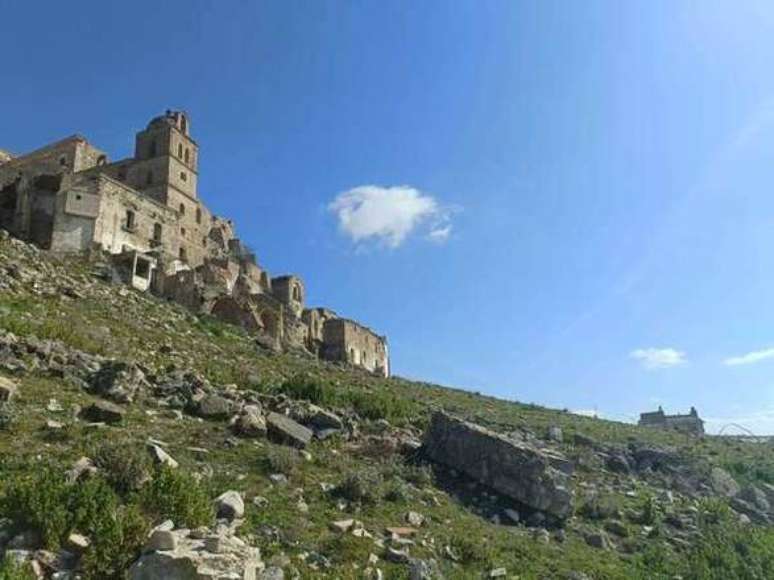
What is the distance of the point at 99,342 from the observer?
17.7m

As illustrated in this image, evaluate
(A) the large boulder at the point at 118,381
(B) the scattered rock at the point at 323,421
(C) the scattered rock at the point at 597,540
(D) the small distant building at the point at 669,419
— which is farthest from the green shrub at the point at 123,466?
(D) the small distant building at the point at 669,419

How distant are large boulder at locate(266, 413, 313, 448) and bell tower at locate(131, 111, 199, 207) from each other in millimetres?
32774

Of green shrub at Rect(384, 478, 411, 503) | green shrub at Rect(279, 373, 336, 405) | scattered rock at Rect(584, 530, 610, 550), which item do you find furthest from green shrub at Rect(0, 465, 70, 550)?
green shrub at Rect(279, 373, 336, 405)

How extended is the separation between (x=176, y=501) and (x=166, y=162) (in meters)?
39.5

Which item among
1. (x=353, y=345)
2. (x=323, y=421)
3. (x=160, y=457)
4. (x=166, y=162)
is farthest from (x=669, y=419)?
(x=160, y=457)

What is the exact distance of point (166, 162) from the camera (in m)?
44.2

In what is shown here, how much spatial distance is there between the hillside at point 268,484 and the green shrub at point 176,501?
25 millimetres

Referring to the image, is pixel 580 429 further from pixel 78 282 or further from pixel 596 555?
pixel 78 282

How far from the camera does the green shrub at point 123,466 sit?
28.4ft

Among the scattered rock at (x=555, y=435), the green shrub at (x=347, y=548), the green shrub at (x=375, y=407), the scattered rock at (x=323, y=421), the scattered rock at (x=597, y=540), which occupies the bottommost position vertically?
the scattered rock at (x=597, y=540)

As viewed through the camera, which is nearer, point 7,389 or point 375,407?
point 7,389

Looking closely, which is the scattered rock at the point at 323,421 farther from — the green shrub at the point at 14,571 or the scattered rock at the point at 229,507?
the green shrub at the point at 14,571

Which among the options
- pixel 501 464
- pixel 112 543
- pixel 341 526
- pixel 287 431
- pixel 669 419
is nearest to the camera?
pixel 112 543

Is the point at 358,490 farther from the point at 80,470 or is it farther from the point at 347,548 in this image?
the point at 80,470
